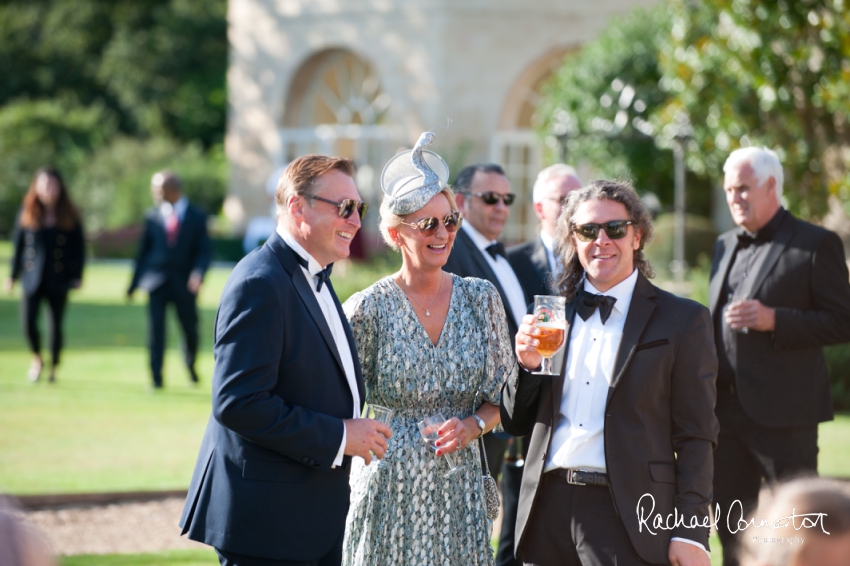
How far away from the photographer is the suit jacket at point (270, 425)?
3.24 m

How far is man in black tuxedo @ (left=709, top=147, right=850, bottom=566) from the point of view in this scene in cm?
489

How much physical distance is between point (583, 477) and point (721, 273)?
7.29 feet

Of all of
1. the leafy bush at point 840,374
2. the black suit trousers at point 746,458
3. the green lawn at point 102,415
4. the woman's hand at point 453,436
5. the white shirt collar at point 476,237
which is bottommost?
the green lawn at point 102,415

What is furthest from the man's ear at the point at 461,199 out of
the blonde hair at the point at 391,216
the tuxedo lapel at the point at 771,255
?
the blonde hair at the point at 391,216

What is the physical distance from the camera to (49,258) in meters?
11.8

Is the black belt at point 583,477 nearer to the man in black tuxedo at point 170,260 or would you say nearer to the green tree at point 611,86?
the man in black tuxedo at point 170,260

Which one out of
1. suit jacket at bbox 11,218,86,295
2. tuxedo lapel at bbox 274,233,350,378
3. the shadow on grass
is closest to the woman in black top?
suit jacket at bbox 11,218,86,295

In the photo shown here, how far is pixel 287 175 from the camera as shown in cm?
361

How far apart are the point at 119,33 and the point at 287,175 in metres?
54.1

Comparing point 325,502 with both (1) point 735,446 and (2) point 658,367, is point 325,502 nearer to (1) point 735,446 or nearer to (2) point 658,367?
(2) point 658,367

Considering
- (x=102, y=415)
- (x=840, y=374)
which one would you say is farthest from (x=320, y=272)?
(x=840, y=374)

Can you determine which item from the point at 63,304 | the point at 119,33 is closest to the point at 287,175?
the point at 63,304

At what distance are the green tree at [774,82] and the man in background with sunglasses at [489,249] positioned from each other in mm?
5118

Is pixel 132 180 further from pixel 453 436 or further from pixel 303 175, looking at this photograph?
pixel 453 436
